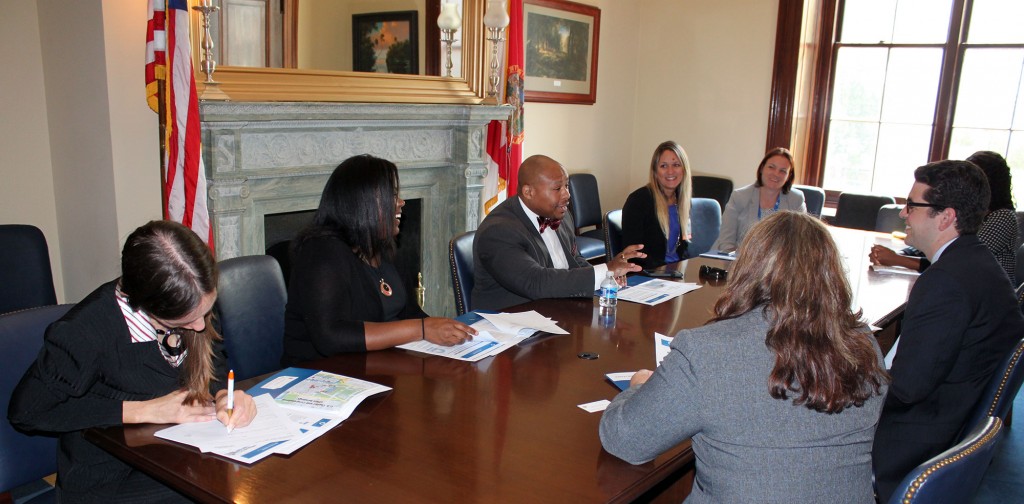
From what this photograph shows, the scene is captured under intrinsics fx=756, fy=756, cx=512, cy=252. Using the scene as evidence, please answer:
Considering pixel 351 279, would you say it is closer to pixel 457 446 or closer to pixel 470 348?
pixel 470 348

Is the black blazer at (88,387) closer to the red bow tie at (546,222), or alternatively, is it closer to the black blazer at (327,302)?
the black blazer at (327,302)

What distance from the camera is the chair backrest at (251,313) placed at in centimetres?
235

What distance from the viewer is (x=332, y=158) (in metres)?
4.20

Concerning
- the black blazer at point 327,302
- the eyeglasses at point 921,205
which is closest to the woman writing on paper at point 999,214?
the eyeglasses at point 921,205

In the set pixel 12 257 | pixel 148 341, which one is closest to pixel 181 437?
pixel 148 341

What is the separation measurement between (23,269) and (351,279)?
1498 millimetres

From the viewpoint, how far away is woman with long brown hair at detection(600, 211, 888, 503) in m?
1.37

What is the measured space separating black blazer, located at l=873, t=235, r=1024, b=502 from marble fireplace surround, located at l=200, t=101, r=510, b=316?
2.98 m

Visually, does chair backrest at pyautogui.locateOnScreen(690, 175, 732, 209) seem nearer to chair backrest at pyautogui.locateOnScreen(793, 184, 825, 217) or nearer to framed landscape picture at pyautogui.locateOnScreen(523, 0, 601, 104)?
chair backrest at pyautogui.locateOnScreen(793, 184, 825, 217)

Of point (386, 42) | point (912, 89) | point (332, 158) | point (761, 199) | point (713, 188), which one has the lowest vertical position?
point (713, 188)

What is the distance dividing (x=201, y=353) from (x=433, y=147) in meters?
3.17

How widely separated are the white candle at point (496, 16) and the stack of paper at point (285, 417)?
11.1ft

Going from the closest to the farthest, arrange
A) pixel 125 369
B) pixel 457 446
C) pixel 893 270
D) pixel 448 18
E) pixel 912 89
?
pixel 457 446
pixel 125 369
pixel 893 270
pixel 448 18
pixel 912 89

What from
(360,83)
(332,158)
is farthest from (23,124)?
(360,83)
